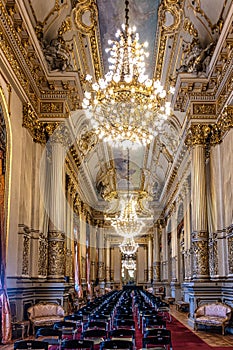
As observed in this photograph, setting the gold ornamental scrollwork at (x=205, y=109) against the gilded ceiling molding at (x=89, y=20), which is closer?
the gilded ceiling molding at (x=89, y=20)

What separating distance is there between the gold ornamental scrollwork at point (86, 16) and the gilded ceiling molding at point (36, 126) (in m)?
2.81

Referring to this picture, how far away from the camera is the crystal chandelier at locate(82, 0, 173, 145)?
10367mm

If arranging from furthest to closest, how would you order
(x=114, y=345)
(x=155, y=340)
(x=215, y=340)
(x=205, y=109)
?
1. (x=205, y=109)
2. (x=215, y=340)
3. (x=155, y=340)
4. (x=114, y=345)

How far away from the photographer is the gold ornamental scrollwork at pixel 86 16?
1379 centimetres

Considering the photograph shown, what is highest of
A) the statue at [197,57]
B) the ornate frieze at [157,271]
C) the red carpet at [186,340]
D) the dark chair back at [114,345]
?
the statue at [197,57]

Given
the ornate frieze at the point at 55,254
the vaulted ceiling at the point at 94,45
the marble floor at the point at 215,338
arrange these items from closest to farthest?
the marble floor at the point at 215,338 → the vaulted ceiling at the point at 94,45 → the ornate frieze at the point at 55,254

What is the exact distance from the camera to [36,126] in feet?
47.6

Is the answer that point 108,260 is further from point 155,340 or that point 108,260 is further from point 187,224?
point 155,340

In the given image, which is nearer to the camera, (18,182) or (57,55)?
(18,182)

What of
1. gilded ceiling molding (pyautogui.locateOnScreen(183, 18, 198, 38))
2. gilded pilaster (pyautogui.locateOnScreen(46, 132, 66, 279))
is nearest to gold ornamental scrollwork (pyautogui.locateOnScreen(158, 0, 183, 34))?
gilded ceiling molding (pyautogui.locateOnScreen(183, 18, 198, 38))

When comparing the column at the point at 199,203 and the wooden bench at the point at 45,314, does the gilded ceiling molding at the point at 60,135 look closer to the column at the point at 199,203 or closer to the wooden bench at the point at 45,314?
the column at the point at 199,203

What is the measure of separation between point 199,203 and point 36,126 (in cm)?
518

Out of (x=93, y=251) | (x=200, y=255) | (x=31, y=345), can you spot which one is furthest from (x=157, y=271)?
(x=31, y=345)

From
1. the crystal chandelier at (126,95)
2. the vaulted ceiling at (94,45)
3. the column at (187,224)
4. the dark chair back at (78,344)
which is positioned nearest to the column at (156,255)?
the column at (187,224)
